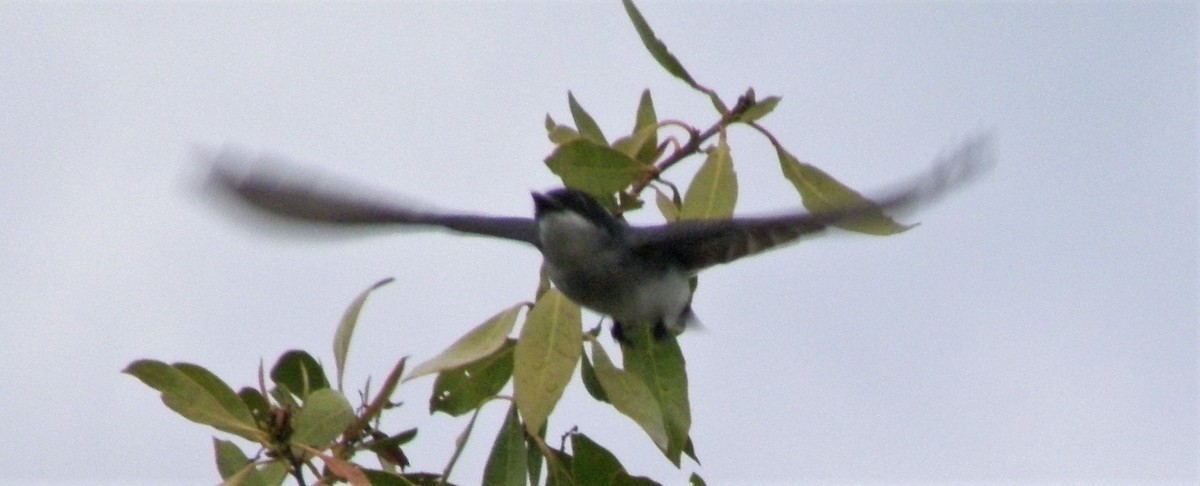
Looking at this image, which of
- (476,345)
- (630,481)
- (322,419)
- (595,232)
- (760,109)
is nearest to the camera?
(322,419)

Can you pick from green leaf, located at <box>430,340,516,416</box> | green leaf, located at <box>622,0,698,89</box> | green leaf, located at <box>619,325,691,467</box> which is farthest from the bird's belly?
green leaf, located at <box>622,0,698,89</box>

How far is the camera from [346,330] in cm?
366

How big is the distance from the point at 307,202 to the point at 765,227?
1.27m

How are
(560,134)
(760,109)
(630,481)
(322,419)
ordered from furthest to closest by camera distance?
1. (560,134)
2. (760,109)
3. (630,481)
4. (322,419)

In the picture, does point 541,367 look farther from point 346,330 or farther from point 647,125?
point 647,125

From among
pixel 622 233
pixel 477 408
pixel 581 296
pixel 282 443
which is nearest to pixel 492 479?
pixel 477 408

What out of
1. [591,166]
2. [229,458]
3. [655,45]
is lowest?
[229,458]

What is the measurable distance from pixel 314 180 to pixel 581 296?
2.81ft

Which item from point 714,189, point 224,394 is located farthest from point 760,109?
point 224,394

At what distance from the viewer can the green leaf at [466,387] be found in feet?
12.0

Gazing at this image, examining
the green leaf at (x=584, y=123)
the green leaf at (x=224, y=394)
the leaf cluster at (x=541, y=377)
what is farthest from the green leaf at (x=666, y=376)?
the green leaf at (x=224, y=394)

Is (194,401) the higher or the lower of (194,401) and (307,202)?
the lower

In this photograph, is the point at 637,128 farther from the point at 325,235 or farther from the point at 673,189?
the point at 325,235

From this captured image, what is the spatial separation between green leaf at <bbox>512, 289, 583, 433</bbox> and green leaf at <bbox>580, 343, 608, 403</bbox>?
37 cm
